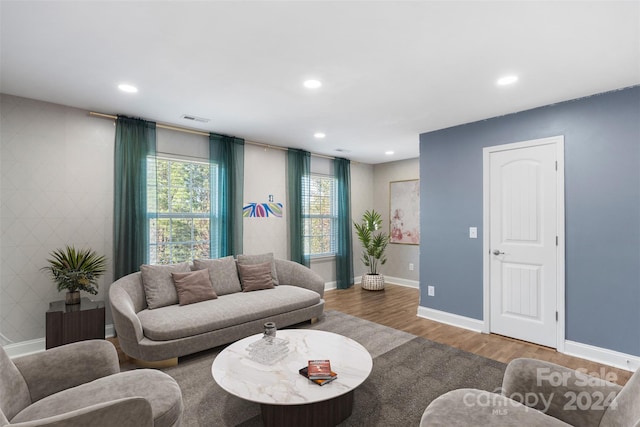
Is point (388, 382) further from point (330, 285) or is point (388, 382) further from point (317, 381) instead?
point (330, 285)

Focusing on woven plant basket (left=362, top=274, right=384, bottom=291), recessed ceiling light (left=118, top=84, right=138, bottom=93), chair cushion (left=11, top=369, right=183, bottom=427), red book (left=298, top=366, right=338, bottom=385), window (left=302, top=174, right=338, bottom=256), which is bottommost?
woven plant basket (left=362, top=274, right=384, bottom=291)

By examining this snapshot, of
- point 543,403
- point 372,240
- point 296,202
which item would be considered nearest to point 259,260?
point 296,202

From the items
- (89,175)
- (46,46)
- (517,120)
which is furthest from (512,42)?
(89,175)

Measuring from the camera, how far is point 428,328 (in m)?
3.95

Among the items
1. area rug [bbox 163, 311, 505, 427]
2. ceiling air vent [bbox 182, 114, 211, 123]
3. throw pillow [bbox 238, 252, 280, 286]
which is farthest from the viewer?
throw pillow [bbox 238, 252, 280, 286]

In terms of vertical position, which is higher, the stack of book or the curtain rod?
the curtain rod

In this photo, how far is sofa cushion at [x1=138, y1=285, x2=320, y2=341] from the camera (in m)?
2.91

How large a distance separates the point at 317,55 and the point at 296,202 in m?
3.28

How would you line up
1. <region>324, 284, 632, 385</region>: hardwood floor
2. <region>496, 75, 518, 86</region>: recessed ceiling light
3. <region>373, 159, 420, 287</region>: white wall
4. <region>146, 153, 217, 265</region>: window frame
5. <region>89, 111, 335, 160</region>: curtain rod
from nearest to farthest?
<region>496, 75, 518, 86</region>: recessed ceiling light < <region>324, 284, 632, 385</region>: hardwood floor < <region>89, 111, 335, 160</region>: curtain rod < <region>146, 153, 217, 265</region>: window frame < <region>373, 159, 420, 287</region>: white wall

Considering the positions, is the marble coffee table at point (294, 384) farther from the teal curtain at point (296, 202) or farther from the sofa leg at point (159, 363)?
the teal curtain at point (296, 202)

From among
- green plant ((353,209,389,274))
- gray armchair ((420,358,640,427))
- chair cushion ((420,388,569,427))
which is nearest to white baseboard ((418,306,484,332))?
green plant ((353,209,389,274))

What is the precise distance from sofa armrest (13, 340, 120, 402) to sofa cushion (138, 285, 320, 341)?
909 mm

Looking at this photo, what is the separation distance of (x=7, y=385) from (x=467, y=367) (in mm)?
3234

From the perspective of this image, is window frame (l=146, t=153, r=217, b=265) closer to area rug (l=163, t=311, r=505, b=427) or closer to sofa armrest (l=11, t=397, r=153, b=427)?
area rug (l=163, t=311, r=505, b=427)
